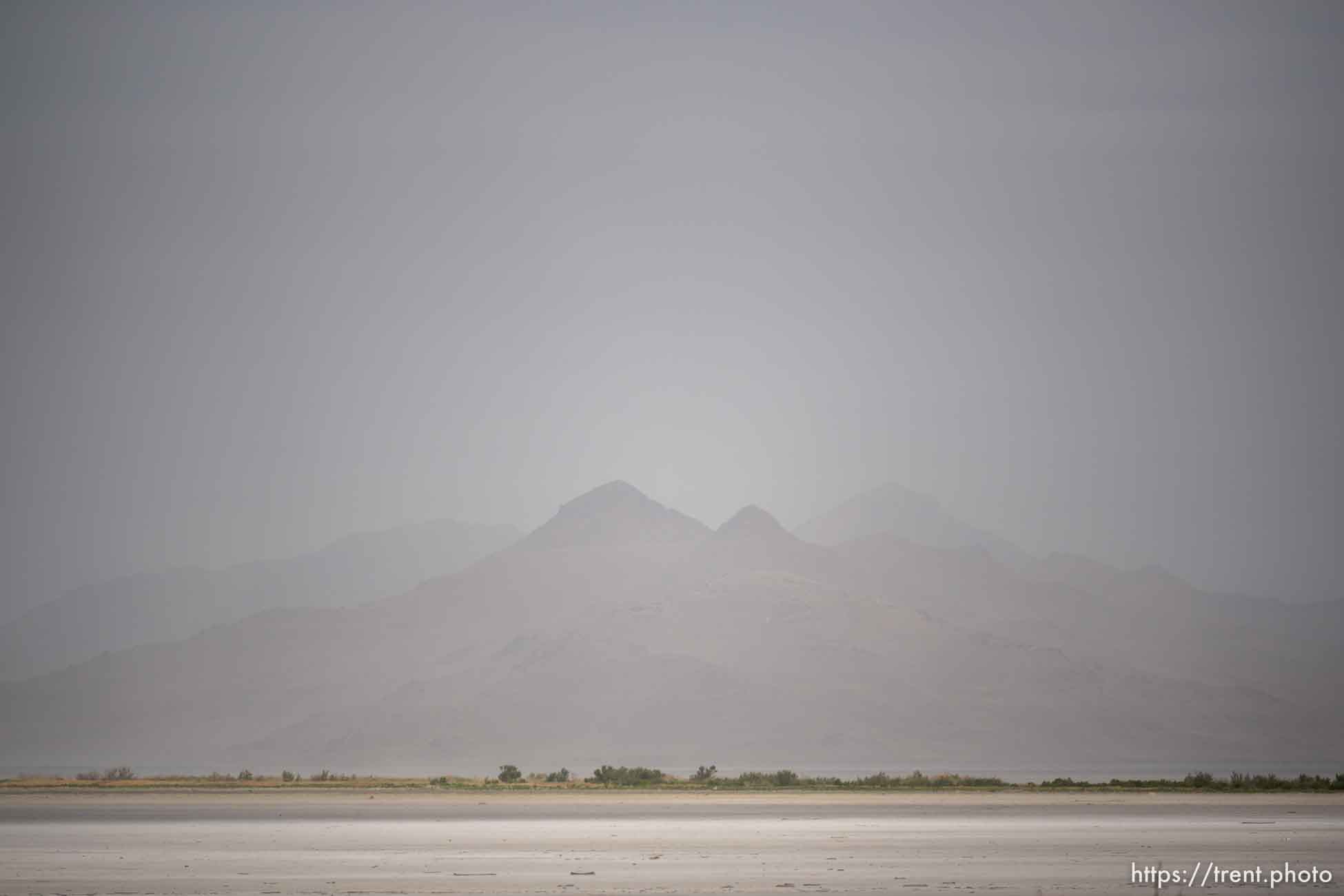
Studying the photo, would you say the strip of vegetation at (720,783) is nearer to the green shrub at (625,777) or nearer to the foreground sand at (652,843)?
the green shrub at (625,777)

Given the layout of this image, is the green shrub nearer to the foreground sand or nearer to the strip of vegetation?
the strip of vegetation

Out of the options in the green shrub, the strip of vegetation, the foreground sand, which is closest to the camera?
the foreground sand

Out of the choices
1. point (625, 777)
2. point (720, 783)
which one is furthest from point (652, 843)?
point (625, 777)

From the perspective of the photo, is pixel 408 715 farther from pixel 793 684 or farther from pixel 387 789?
pixel 387 789

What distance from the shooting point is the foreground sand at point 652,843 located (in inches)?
1024

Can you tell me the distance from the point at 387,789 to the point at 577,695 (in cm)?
14299

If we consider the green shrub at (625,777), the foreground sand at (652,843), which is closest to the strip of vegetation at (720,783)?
the green shrub at (625,777)

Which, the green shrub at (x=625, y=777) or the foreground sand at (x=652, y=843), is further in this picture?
the green shrub at (x=625, y=777)

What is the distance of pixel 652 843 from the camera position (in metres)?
33.0

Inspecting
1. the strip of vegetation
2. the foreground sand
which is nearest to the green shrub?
the strip of vegetation

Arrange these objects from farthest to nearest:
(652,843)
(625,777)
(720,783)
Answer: (625,777) < (720,783) < (652,843)

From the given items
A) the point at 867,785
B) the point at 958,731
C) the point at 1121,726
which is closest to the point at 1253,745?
the point at 1121,726

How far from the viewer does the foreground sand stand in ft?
85.4

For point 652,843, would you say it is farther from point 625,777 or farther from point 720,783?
point 625,777
